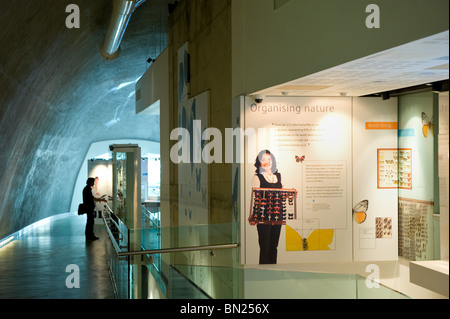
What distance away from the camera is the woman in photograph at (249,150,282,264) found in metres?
7.61

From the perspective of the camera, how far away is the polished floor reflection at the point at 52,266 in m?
9.98

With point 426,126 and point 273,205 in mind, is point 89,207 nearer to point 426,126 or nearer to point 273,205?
point 273,205

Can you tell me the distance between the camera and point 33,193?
21375 millimetres

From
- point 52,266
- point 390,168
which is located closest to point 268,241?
point 390,168

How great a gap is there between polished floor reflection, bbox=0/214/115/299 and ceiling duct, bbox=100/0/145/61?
4.91 meters

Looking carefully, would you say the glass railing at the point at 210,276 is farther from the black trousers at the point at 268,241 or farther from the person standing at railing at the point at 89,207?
the person standing at railing at the point at 89,207

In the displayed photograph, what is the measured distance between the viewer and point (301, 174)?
25.0 feet

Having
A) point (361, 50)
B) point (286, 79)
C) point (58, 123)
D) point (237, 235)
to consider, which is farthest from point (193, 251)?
point (58, 123)

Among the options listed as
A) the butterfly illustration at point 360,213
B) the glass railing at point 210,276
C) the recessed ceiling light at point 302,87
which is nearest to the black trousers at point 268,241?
the glass railing at point 210,276

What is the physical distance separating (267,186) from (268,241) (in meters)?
0.70

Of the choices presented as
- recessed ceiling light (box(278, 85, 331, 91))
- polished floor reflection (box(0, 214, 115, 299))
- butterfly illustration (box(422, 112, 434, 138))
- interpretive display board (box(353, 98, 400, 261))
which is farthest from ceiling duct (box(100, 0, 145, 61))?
butterfly illustration (box(422, 112, 434, 138))
